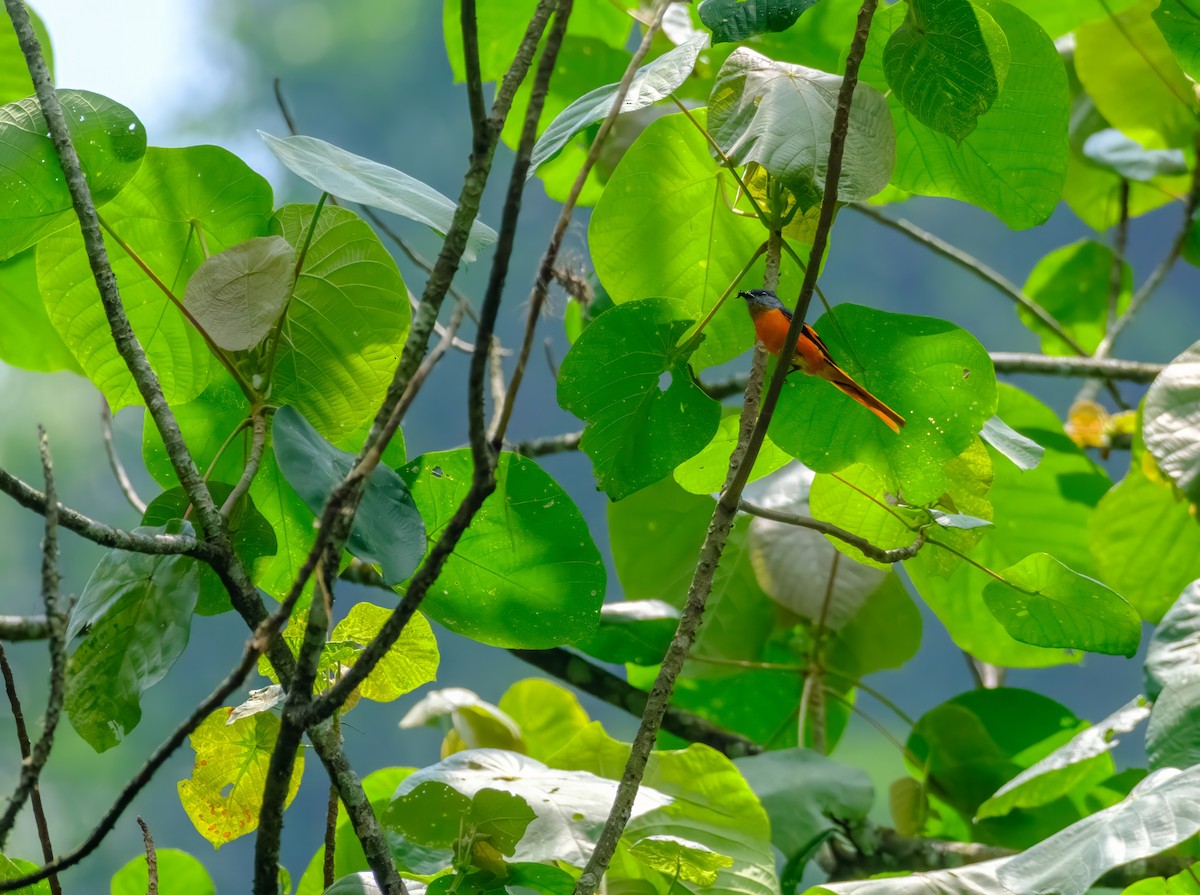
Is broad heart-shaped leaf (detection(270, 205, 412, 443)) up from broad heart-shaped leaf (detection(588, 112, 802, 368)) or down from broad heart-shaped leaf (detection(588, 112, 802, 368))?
down

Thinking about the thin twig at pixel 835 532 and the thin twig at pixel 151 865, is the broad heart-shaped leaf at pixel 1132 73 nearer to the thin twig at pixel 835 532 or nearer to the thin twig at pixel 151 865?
the thin twig at pixel 835 532

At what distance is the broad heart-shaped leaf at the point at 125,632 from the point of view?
56cm

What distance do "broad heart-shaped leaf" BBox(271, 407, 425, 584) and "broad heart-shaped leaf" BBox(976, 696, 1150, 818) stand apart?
21.8 inches

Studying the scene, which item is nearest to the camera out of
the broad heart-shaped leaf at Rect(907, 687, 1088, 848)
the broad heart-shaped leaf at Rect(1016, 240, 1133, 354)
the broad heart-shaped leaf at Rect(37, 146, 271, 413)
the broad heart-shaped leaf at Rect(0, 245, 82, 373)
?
the broad heart-shaped leaf at Rect(37, 146, 271, 413)

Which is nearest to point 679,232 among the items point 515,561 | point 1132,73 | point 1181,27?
point 515,561

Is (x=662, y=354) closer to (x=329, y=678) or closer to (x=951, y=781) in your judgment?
(x=329, y=678)

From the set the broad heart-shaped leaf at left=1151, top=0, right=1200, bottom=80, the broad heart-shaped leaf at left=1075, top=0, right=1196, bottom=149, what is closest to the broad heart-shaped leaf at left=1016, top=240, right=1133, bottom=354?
the broad heart-shaped leaf at left=1075, top=0, right=1196, bottom=149

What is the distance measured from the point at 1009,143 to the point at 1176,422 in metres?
0.22

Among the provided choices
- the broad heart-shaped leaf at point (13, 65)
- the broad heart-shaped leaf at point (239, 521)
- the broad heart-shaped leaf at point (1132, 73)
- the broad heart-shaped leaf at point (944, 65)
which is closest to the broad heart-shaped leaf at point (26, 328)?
the broad heart-shaped leaf at point (13, 65)

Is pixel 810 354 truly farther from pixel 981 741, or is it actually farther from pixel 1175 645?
pixel 981 741

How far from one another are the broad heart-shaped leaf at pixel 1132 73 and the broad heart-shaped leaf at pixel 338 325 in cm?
97

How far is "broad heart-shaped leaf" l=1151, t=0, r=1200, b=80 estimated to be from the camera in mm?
728

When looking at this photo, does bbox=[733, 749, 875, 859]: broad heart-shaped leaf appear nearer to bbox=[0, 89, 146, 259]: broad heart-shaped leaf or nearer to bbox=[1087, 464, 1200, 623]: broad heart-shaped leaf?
bbox=[1087, 464, 1200, 623]: broad heart-shaped leaf

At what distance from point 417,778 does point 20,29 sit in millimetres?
461
